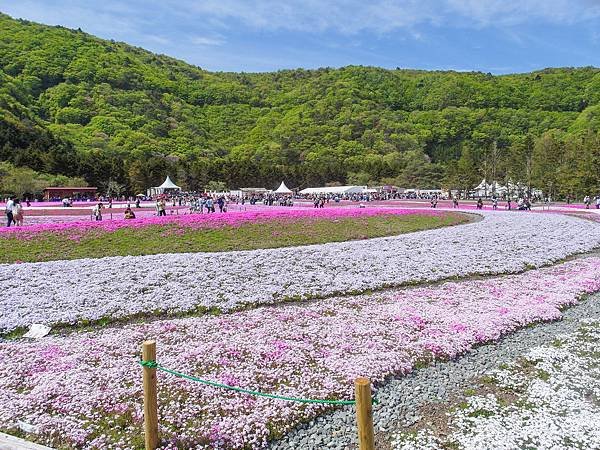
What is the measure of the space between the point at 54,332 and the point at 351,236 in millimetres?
17575

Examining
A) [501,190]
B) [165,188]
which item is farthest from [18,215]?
[501,190]

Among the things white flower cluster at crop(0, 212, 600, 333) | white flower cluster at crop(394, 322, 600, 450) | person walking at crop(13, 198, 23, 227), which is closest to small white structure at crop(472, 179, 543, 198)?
white flower cluster at crop(0, 212, 600, 333)

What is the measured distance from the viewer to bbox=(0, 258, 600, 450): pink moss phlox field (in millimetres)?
6609

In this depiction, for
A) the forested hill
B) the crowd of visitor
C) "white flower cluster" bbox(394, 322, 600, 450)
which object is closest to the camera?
"white flower cluster" bbox(394, 322, 600, 450)

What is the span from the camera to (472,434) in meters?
6.39

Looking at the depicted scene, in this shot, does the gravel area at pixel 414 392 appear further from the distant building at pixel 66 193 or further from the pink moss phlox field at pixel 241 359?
the distant building at pixel 66 193

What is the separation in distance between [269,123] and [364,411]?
171 m

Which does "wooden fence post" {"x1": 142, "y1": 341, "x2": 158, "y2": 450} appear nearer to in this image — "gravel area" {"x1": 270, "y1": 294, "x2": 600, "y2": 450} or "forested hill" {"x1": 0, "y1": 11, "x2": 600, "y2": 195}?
"gravel area" {"x1": 270, "y1": 294, "x2": 600, "y2": 450}

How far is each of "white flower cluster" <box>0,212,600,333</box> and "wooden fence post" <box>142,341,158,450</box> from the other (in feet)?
22.8

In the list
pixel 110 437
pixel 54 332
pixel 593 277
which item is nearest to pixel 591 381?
pixel 110 437

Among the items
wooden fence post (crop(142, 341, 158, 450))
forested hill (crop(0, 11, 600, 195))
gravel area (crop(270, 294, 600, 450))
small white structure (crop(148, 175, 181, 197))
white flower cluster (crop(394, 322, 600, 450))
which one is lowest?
gravel area (crop(270, 294, 600, 450))

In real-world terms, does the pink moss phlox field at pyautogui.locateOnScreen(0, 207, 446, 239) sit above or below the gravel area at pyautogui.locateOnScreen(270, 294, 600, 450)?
above

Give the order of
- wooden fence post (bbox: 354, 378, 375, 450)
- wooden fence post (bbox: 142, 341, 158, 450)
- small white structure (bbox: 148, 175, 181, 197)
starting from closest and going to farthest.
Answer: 1. wooden fence post (bbox: 354, 378, 375, 450)
2. wooden fence post (bbox: 142, 341, 158, 450)
3. small white structure (bbox: 148, 175, 181, 197)

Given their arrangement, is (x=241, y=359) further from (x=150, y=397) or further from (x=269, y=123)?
(x=269, y=123)
